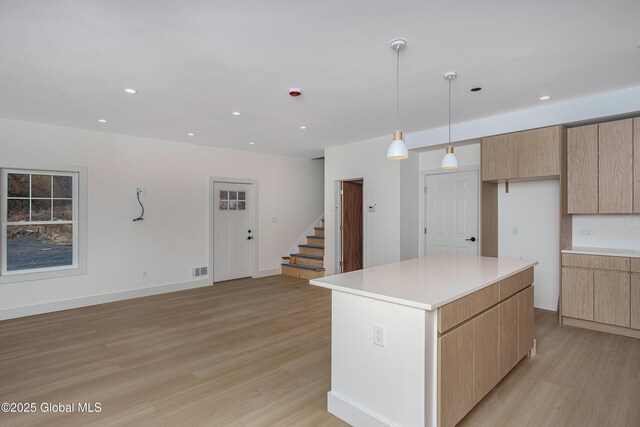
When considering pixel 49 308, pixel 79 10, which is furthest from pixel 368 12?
pixel 49 308

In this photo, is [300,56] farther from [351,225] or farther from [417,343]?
[351,225]

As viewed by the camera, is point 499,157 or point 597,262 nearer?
point 597,262

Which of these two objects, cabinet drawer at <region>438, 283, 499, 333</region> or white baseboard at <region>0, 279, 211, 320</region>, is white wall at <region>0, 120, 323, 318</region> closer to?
white baseboard at <region>0, 279, 211, 320</region>

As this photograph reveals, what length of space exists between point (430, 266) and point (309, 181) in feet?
16.8

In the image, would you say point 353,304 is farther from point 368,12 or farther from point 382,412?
point 368,12

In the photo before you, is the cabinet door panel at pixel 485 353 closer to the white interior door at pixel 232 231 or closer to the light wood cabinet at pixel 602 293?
the light wood cabinet at pixel 602 293

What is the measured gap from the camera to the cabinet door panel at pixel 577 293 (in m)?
3.73

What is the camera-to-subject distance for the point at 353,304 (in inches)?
84.9

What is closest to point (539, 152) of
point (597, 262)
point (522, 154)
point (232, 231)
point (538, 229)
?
point (522, 154)

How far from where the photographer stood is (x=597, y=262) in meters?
3.66

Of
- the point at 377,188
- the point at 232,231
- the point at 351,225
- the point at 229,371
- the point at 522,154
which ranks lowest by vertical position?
the point at 229,371

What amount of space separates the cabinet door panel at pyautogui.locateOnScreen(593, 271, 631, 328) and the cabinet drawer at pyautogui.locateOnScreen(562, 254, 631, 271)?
2.6 inches

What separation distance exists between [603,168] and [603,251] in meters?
0.92

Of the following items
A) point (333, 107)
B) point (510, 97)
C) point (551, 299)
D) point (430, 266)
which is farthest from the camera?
point (551, 299)
